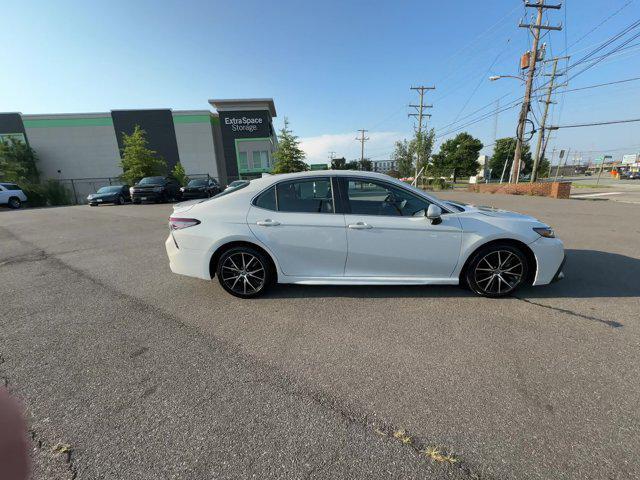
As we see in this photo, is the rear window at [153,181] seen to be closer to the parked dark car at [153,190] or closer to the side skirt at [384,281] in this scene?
the parked dark car at [153,190]

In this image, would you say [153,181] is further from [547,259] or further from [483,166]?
[483,166]

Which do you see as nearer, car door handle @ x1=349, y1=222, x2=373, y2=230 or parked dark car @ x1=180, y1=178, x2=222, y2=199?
car door handle @ x1=349, y1=222, x2=373, y2=230

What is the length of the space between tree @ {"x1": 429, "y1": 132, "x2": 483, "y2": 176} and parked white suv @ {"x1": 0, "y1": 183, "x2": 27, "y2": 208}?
58.0 meters

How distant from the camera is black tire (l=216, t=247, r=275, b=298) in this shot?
3613mm

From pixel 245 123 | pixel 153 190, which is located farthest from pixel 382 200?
→ pixel 245 123

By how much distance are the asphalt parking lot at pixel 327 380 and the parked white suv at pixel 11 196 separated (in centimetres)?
2186

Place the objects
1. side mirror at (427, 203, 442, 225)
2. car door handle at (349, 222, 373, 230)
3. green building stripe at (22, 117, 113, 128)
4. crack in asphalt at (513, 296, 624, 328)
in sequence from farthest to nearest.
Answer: green building stripe at (22, 117, 113, 128)
car door handle at (349, 222, 373, 230)
side mirror at (427, 203, 442, 225)
crack in asphalt at (513, 296, 624, 328)

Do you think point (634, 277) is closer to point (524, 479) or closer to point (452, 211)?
point (452, 211)

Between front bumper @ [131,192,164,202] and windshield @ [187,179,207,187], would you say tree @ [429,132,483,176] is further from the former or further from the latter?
front bumper @ [131,192,164,202]

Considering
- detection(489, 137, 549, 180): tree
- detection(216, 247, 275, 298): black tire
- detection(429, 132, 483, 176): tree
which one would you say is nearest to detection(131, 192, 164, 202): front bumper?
detection(216, 247, 275, 298): black tire

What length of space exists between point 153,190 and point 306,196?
17631 mm

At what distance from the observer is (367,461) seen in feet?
5.27

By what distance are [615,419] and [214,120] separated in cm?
3950

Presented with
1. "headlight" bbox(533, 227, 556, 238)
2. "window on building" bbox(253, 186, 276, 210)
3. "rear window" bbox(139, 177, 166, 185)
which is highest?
"rear window" bbox(139, 177, 166, 185)
